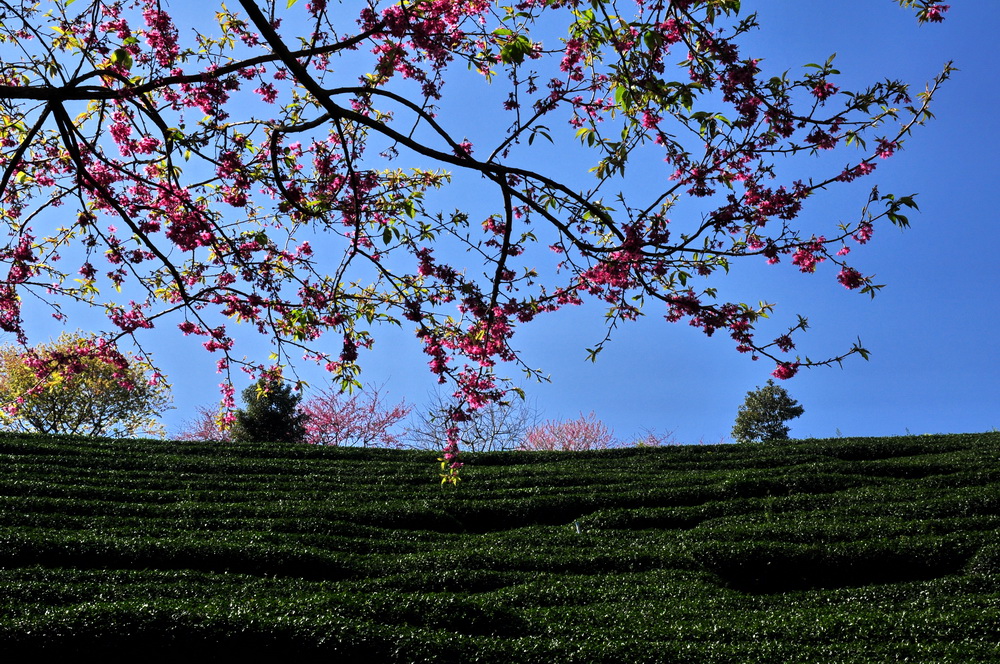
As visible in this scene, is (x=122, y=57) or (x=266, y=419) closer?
(x=122, y=57)

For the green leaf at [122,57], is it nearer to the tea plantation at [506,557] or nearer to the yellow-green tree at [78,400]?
the tea plantation at [506,557]

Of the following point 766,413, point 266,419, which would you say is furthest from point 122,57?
point 766,413

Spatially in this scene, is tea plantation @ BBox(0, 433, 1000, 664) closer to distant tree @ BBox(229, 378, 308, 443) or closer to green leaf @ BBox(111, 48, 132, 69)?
green leaf @ BBox(111, 48, 132, 69)

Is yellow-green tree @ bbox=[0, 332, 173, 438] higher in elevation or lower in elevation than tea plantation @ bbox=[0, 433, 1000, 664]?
higher

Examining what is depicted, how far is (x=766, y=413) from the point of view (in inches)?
1549

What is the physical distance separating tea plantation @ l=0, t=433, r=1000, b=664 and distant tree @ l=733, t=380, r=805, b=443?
16.7 meters

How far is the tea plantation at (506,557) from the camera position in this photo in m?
9.28

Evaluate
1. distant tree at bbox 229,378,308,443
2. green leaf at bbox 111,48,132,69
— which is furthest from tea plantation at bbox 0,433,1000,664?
distant tree at bbox 229,378,308,443

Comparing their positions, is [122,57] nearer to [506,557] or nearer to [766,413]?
[506,557]

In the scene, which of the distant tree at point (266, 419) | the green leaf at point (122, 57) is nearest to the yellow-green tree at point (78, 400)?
the distant tree at point (266, 419)

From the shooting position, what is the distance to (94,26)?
29.3ft

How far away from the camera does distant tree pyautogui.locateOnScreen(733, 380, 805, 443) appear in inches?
1533

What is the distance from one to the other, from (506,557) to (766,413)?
2931cm

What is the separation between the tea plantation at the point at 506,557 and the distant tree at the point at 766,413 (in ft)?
54.9
